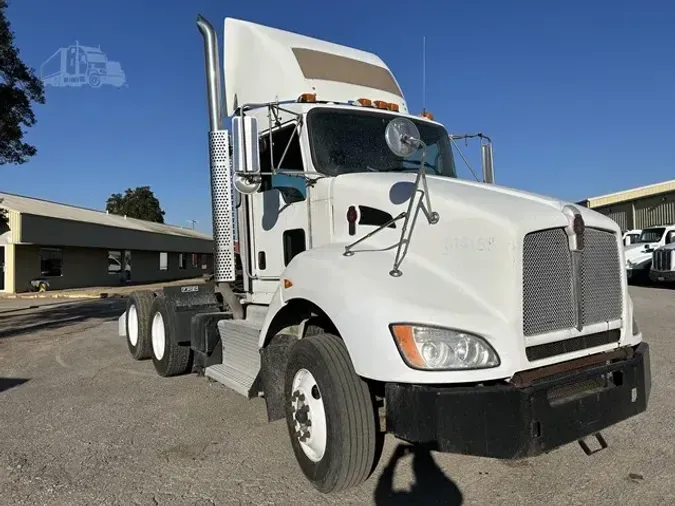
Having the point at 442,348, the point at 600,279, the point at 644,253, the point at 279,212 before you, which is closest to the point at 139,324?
the point at 279,212

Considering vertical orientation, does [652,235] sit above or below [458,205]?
above

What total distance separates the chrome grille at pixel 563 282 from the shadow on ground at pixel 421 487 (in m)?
1.07

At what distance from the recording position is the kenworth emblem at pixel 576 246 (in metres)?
3.31

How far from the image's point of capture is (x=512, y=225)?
10.4ft

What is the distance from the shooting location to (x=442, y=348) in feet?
9.73

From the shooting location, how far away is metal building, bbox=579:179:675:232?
103ft

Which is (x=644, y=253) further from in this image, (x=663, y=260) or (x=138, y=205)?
(x=138, y=205)

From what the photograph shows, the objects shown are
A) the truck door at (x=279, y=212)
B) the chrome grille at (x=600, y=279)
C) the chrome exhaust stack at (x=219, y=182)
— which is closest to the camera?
the chrome grille at (x=600, y=279)

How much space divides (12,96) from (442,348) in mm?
12716

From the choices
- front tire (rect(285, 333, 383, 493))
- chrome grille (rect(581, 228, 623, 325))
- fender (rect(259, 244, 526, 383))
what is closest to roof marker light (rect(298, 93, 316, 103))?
fender (rect(259, 244, 526, 383))

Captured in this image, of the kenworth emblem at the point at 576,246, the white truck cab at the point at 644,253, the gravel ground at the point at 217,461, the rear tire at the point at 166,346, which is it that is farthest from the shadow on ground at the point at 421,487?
the white truck cab at the point at 644,253

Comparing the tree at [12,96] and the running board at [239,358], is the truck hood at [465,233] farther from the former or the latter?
the tree at [12,96]

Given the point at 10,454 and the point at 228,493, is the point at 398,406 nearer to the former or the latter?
the point at 228,493

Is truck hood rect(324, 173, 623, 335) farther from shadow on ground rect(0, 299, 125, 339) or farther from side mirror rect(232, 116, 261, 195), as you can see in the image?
shadow on ground rect(0, 299, 125, 339)
